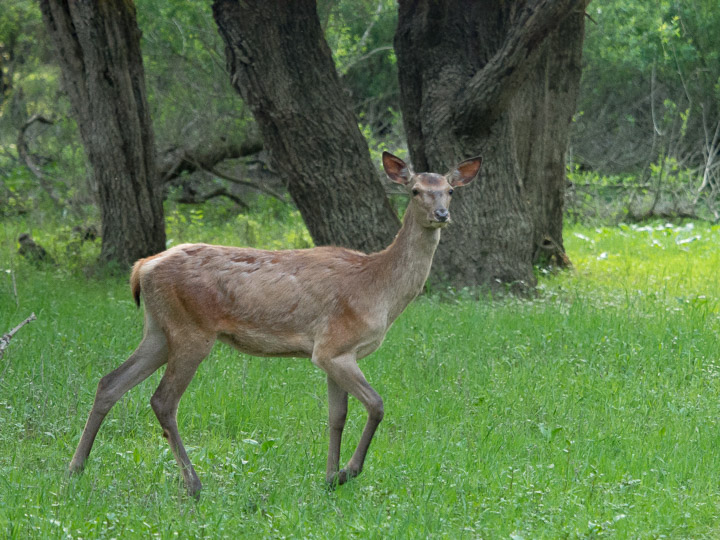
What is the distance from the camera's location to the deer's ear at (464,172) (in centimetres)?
614

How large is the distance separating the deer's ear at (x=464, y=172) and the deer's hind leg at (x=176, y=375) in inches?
73.8

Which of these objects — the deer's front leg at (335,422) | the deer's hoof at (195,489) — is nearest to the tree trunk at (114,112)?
the deer's front leg at (335,422)

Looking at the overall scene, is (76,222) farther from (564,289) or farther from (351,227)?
(564,289)

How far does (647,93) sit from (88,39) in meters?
14.6

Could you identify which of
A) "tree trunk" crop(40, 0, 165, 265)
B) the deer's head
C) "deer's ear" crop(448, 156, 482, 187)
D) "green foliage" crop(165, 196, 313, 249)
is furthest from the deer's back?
"green foliage" crop(165, 196, 313, 249)

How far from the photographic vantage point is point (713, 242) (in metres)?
14.3

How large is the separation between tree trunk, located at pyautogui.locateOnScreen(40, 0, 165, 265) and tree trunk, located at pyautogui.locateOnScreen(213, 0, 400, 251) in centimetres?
176

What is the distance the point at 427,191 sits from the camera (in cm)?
568

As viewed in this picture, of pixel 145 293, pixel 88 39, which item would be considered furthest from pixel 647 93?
pixel 145 293

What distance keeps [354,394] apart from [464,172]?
1859 millimetres

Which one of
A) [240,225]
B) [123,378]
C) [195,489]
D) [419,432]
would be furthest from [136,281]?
[240,225]

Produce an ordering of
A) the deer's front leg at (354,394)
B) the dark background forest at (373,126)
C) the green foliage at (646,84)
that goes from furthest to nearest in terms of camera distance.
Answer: the green foliage at (646,84), the dark background forest at (373,126), the deer's front leg at (354,394)

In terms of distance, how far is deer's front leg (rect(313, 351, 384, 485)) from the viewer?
17.0 ft

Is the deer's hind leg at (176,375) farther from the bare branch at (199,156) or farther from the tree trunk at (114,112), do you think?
the bare branch at (199,156)
